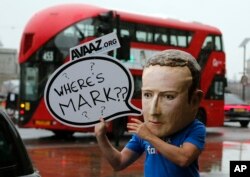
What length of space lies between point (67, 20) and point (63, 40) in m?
0.58

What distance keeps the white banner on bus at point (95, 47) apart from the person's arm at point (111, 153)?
0.68 metres

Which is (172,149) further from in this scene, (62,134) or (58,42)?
(62,134)

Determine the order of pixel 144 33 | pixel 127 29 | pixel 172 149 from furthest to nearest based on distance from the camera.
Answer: pixel 144 33 < pixel 127 29 < pixel 172 149

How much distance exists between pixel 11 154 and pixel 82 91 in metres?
0.68

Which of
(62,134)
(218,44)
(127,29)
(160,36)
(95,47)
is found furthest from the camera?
(218,44)

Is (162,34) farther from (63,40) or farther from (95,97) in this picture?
(95,97)

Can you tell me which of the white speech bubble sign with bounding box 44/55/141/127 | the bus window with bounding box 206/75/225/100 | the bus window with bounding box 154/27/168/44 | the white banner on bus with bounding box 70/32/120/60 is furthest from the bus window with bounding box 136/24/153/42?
the white speech bubble sign with bounding box 44/55/141/127

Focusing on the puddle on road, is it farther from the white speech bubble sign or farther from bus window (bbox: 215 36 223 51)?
the white speech bubble sign

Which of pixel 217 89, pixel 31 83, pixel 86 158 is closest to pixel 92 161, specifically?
pixel 86 158

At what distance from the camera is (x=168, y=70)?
10.8 feet

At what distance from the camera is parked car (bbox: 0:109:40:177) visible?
3.47 m

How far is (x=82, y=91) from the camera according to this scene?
398 cm

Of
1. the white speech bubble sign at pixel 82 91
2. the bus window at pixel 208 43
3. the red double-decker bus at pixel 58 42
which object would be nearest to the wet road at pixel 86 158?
the red double-decker bus at pixel 58 42

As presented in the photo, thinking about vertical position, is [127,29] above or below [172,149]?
above
